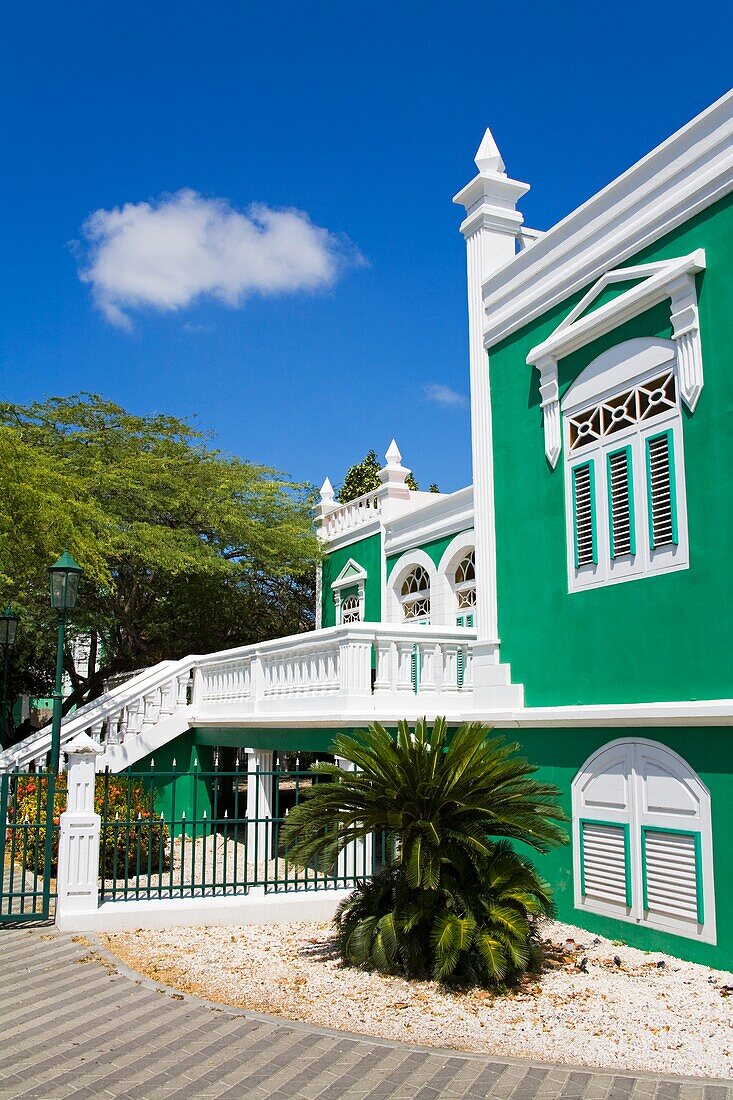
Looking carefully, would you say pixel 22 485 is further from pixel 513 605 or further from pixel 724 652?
pixel 724 652

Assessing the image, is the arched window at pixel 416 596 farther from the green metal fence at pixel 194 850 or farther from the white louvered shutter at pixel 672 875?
the white louvered shutter at pixel 672 875

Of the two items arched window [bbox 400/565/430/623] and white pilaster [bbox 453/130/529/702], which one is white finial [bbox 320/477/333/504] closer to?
arched window [bbox 400/565/430/623]

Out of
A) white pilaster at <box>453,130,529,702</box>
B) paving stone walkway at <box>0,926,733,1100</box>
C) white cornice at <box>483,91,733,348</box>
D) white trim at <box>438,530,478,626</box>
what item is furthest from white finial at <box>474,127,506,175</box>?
paving stone walkway at <box>0,926,733,1100</box>

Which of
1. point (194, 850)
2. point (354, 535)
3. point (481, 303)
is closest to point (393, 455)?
point (354, 535)

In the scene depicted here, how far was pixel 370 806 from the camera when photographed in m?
7.76

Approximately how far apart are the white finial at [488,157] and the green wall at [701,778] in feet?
22.7

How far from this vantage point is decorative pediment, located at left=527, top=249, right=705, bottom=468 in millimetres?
8641

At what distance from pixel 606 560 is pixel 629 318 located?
93.7 inches

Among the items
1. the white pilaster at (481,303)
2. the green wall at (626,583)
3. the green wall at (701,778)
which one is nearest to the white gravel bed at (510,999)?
the green wall at (701,778)

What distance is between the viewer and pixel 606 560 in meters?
9.65

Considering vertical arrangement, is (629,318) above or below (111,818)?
above

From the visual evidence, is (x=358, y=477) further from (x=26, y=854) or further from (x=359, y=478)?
(x=26, y=854)

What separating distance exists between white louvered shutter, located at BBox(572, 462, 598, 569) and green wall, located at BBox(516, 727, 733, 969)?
180cm

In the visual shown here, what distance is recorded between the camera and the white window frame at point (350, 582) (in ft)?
62.7
